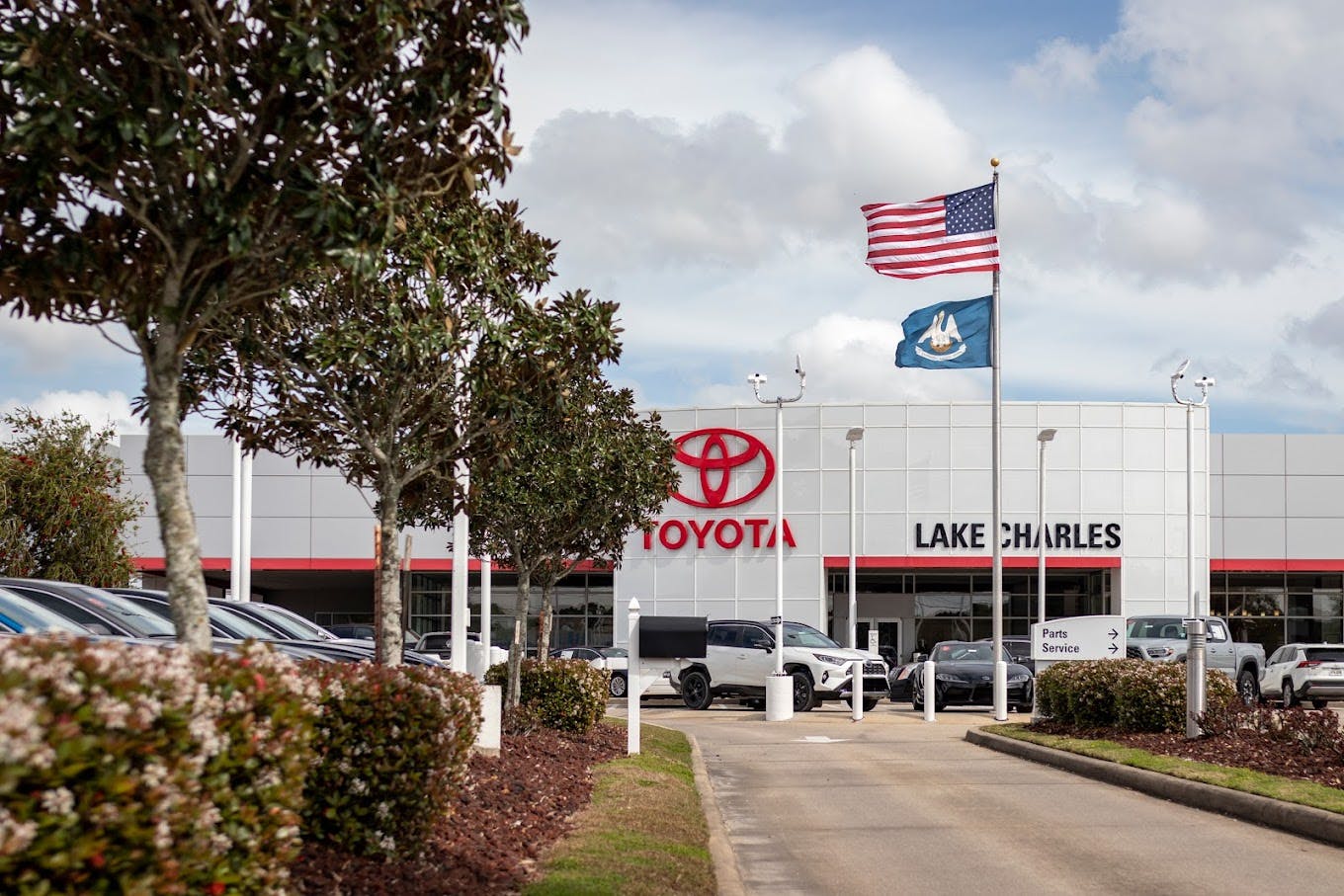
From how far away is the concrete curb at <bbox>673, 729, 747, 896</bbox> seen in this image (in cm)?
913

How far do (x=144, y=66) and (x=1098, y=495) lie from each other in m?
42.7

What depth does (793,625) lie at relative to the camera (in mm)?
32781

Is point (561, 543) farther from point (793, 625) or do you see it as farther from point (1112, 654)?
point (793, 625)

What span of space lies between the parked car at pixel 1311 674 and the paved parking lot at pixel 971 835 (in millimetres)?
16846

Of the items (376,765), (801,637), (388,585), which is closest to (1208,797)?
(388,585)

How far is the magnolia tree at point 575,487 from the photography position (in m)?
18.0

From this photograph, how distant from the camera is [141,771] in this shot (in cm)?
464

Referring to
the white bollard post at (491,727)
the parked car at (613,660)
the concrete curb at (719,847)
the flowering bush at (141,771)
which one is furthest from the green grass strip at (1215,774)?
the parked car at (613,660)

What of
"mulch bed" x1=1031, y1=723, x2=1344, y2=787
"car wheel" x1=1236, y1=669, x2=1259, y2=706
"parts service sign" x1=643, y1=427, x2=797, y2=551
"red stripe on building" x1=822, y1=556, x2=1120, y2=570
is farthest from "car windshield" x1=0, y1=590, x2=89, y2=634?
"red stripe on building" x1=822, y1=556, x2=1120, y2=570

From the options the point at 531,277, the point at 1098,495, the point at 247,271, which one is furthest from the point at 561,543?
the point at 1098,495

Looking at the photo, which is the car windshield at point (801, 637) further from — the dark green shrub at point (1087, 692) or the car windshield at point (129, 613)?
the car windshield at point (129, 613)

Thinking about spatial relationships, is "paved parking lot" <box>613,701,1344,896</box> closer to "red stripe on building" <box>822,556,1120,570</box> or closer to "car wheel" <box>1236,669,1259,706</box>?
"car wheel" <box>1236,669,1259,706</box>

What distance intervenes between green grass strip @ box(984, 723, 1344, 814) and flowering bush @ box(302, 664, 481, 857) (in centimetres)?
713

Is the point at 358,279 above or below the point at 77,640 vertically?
above
